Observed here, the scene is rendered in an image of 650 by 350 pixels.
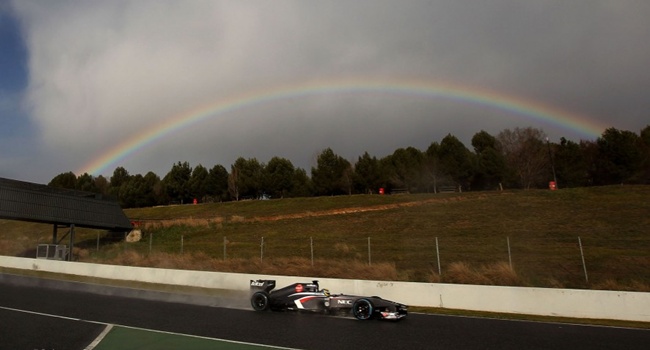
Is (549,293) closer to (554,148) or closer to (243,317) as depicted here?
(243,317)

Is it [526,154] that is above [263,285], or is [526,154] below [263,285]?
above

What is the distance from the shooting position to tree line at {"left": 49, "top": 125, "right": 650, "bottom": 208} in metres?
69.0

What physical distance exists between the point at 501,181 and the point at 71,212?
66.1 m

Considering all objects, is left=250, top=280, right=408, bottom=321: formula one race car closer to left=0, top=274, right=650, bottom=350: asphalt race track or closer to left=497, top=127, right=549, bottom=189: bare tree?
left=0, top=274, right=650, bottom=350: asphalt race track

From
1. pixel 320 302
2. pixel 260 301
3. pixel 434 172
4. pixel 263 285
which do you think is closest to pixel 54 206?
pixel 263 285

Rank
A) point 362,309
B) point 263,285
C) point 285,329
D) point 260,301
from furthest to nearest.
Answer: point 263,285
point 260,301
point 362,309
point 285,329

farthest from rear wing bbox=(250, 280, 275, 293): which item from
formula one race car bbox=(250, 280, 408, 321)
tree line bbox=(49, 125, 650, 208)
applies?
tree line bbox=(49, 125, 650, 208)

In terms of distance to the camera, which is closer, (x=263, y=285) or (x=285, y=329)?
(x=285, y=329)

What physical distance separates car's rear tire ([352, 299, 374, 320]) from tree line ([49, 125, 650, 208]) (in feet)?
183

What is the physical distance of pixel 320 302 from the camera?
15.0 meters

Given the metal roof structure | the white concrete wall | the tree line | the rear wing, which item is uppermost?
the tree line

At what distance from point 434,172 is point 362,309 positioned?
2491 inches

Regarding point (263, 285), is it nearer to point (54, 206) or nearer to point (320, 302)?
point (320, 302)

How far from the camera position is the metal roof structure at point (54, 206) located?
35156 mm
